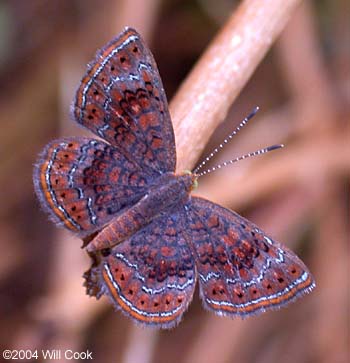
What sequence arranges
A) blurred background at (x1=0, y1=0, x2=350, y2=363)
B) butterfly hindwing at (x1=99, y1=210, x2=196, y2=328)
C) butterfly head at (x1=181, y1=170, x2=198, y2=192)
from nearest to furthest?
butterfly hindwing at (x1=99, y1=210, x2=196, y2=328) → butterfly head at (x1=181, y1=170, x2=198, y2=192) → blurred background at (x1=0, y1=0, x2=350, y2=363)

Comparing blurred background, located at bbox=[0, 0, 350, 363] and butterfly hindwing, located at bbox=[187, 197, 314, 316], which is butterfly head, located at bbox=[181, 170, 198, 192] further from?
blurred background, located at bbox=[0, 0, 350, 363]

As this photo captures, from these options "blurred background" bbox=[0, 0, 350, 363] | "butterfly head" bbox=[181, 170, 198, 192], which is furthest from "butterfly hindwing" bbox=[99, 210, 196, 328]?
"blurred background" bbox=[0, 0, 350, 363]

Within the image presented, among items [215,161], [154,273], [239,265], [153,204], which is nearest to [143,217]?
[153,204]

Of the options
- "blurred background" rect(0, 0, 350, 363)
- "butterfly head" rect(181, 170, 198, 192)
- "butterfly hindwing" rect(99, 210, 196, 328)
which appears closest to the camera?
"butterfly hindwing" rect(99, 210, 196, 328)

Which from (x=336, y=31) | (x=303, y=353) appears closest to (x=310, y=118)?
(x=336, y=31)

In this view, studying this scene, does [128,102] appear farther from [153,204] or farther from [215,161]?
[215,161]

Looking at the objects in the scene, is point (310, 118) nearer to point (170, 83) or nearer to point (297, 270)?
point (170, 83)

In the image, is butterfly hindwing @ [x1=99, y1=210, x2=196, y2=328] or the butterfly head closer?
butterfly hindwing @ [x1=99, y1=210, x2=196, y2=328]
